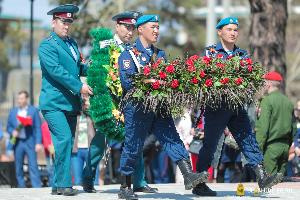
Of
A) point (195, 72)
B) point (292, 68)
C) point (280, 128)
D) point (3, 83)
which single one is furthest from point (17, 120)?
point (292, 68)

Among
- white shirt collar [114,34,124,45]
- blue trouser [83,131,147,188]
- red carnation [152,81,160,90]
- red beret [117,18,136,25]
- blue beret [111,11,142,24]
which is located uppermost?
blue beret [111,11,142,24]

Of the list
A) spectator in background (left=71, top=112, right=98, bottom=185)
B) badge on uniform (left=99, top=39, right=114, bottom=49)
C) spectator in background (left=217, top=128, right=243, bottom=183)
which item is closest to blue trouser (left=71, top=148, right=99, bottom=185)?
spectator in background (left=71, top=112, right=98, bottom=185)

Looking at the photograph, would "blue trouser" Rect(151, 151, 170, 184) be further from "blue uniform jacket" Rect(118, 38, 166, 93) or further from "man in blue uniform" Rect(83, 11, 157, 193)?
"blue uniform jacket" Rect(118, 38, 166, 93)

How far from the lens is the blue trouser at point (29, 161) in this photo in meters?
19.1

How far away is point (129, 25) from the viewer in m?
12.8

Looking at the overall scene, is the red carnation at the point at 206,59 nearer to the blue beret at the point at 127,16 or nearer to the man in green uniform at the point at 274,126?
the blue beret at the point at 127,16

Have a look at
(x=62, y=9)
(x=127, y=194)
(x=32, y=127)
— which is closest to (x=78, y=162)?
(x=32, y=127)

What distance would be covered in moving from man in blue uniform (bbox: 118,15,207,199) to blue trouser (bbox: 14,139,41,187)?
25.6 feet

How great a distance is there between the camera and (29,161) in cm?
1912

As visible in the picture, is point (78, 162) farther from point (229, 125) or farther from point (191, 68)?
point (191, 68)

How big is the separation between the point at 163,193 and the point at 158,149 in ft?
19.6

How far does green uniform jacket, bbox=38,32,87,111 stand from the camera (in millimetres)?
11883

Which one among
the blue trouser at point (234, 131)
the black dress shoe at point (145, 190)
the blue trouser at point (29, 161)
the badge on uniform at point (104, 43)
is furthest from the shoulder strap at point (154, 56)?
the blue trouser at point (29, 161)

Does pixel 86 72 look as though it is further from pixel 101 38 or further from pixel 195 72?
pixel 195 72
